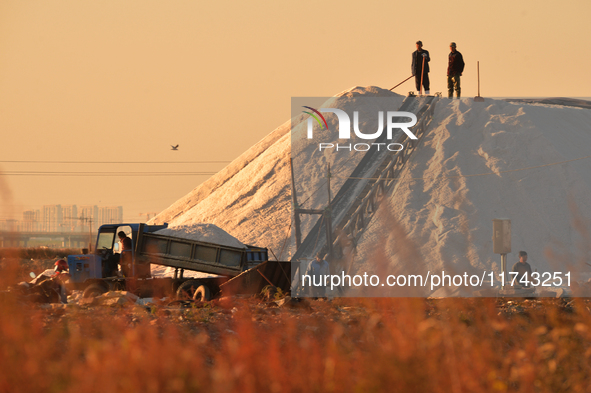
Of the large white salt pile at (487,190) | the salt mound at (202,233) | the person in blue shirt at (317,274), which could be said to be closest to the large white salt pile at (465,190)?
the large white salt pile at (487,190)

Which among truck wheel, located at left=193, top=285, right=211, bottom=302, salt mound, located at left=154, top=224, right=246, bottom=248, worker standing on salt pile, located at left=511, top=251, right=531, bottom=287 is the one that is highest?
salt mound, located at left=154, top=224, right=246, bottom=248

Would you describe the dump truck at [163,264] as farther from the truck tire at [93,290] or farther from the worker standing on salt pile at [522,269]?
the worker standing on salt pile at [522,269]

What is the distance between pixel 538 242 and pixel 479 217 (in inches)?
101

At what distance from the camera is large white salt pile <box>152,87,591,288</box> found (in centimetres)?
2319

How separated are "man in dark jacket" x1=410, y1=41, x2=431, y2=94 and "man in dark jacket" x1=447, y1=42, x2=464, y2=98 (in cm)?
120

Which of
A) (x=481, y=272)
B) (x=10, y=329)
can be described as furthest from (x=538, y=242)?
(x=10, y=329)

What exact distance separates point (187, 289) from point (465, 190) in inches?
585

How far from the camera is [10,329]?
539cm

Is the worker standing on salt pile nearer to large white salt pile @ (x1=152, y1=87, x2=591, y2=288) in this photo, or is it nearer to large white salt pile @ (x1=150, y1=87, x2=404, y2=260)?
large white salt pile @ (x1=152, y1=87, x2=591, y2=288)

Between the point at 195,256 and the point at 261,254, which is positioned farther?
the point at 261,254

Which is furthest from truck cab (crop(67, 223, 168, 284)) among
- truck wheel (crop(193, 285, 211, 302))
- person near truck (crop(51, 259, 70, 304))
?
truck wheel (crop(193, 285, 211, 302))

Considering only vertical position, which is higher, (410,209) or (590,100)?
(590,100)

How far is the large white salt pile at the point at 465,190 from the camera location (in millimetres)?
23188

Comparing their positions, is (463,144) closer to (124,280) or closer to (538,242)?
(538,242)
